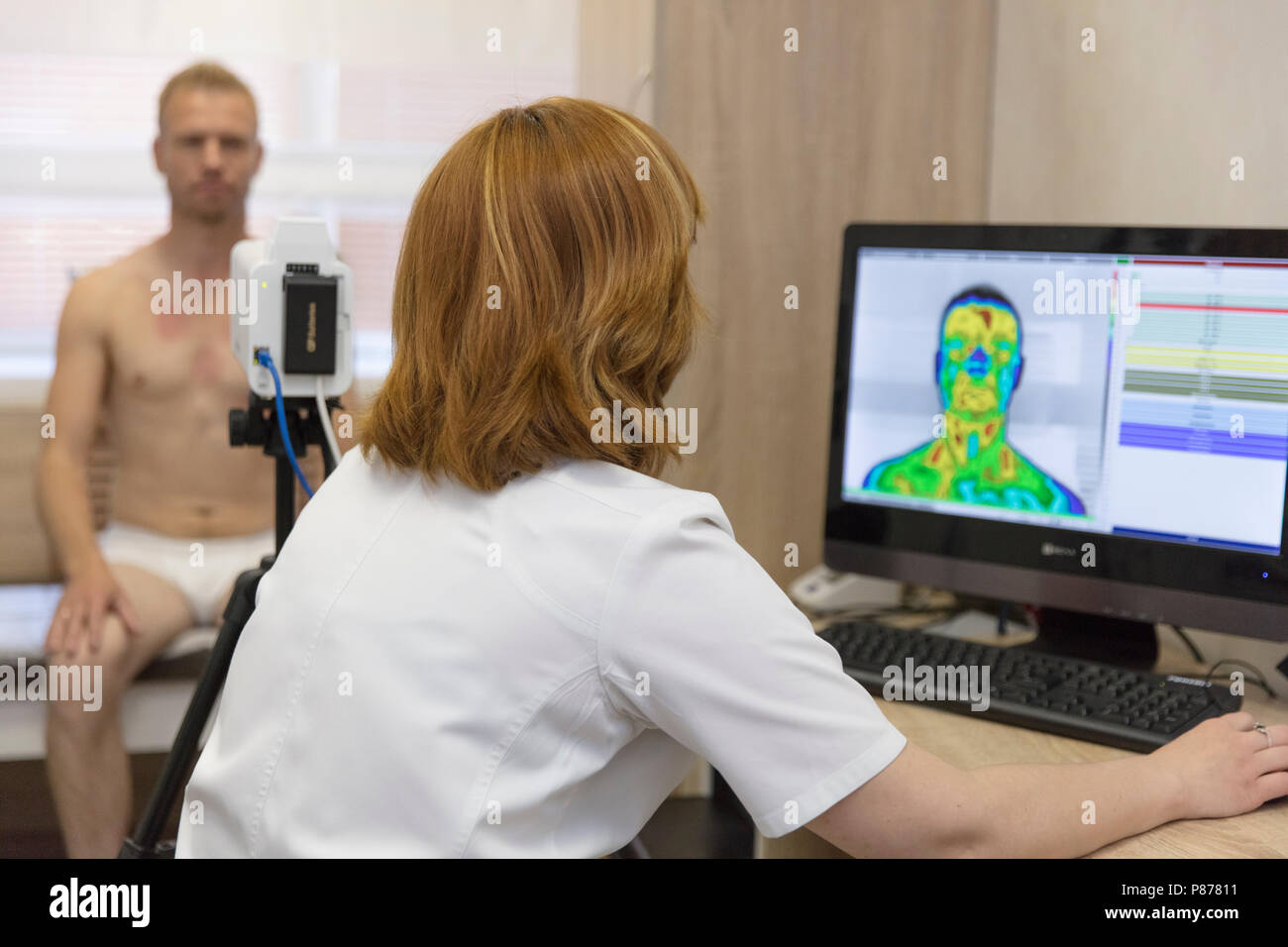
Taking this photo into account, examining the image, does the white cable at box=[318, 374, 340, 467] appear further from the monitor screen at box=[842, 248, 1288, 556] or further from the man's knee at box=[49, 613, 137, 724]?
the man's knee at box=[49, 613, 137, 724]

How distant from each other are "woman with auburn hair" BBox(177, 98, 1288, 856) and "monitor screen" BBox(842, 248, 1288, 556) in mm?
421

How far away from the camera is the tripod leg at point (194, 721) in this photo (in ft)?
4.32

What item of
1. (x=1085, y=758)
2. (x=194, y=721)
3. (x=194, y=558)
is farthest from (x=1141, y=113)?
(x=194, y=558)

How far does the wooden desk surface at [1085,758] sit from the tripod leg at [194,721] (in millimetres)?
639

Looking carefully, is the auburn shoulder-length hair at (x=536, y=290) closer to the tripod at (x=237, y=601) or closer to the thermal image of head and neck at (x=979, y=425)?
the tripod at (x=237, y=601)

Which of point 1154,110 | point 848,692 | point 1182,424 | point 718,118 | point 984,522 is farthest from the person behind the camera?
point 718,118

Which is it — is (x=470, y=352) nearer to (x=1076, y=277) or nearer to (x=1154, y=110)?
(x=1076, y=277)

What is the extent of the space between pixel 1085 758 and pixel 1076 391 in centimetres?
46

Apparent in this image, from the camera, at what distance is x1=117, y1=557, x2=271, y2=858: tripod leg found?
51.8 inches

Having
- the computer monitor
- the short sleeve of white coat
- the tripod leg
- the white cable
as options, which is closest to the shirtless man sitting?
the tripod leg

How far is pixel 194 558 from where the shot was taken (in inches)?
80.9
